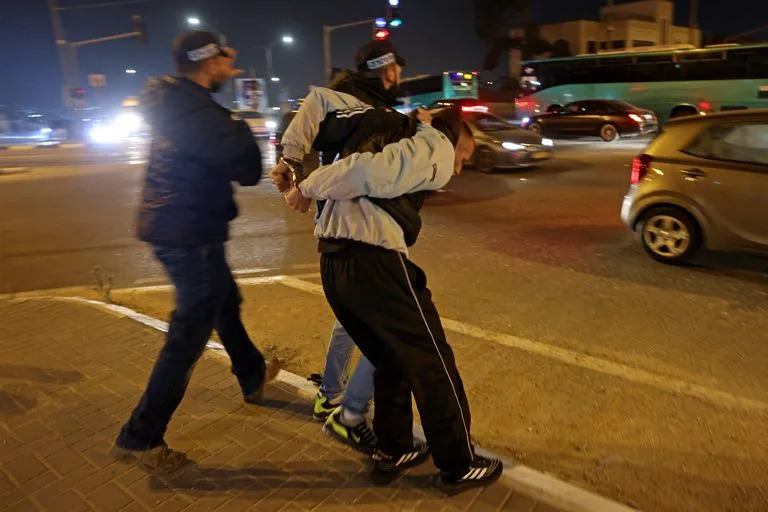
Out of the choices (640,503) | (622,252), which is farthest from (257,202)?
(640,503)

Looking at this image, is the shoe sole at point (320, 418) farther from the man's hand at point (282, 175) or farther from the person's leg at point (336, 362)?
the man's hand at point (282, 175)

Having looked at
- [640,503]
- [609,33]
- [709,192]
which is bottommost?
[640,503]

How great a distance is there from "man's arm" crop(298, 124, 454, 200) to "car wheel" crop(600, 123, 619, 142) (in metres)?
20.3

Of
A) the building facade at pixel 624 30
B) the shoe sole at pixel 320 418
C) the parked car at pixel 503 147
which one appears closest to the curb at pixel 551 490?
the shoe sole at pixel 320 418

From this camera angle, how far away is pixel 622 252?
7.45 meters

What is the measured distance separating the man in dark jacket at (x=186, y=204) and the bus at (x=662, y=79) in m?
20.2

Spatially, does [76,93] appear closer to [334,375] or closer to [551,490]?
[334,375]

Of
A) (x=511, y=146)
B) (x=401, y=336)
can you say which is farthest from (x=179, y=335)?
(x=511, y=146)

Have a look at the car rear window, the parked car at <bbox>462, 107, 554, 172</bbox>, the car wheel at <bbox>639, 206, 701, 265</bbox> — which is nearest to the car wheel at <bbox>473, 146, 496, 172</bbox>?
the parked car at <bbox>462, 107, 554, 172</bbox>

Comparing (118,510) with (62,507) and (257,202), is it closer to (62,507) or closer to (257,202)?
(62,507)

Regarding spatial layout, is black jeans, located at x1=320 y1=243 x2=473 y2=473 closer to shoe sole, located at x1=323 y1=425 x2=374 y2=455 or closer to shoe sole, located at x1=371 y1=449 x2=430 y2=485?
shoe sole, located at x1=371 y1=449 x2=430 y2=485

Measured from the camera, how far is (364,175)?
8.37 ft

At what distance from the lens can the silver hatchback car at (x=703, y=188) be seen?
6.21 meters

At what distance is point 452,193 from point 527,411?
8.49 m
